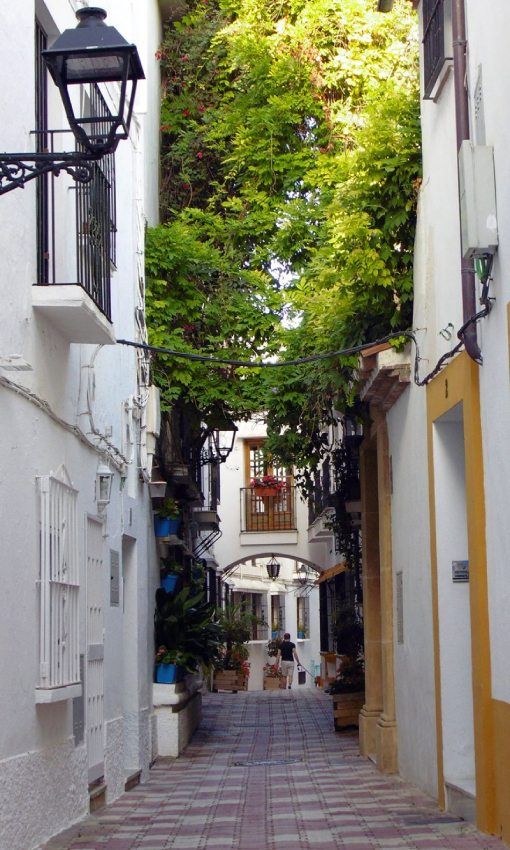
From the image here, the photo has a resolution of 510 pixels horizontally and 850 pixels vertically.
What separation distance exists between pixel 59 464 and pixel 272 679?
24720mm

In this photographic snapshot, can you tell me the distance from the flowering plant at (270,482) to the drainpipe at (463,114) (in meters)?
25.5

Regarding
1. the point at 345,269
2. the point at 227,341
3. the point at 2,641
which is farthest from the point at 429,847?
the point at 227,341

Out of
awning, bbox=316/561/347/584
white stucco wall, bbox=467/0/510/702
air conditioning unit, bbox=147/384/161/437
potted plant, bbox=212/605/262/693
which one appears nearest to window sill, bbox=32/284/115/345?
white stucco wall, bbox=467/0/510/702

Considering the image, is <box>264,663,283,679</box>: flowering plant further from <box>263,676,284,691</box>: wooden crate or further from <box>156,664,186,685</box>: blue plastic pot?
<box>156,664,186,685</box>: blue plastic pot

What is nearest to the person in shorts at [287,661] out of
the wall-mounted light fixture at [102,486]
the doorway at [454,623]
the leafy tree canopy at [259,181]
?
the leafy tree canopy at [259,181]

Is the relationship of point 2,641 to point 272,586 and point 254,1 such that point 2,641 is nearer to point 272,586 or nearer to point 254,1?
point 254,1

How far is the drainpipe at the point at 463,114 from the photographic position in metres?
8.17

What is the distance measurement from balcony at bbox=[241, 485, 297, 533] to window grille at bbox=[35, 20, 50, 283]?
85.7 feet

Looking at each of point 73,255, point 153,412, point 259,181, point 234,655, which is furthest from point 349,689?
point 234,655

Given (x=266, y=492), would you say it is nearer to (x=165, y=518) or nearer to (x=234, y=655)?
(x=234, y=655)

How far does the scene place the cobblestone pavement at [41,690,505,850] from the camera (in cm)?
812

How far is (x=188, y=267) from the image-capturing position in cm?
1509

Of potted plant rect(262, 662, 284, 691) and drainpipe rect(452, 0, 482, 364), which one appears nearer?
drainpipe rect(452, 0, 482, 364)

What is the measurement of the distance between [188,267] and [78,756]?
7.49m
